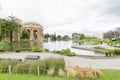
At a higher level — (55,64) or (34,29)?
(34,29)

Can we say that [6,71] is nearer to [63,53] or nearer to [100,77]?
[100,77]

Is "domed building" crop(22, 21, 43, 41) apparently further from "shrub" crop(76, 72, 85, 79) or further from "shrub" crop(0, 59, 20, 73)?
"shrub" crop(76, 72, 85, 79)

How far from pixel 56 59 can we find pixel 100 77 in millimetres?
2699

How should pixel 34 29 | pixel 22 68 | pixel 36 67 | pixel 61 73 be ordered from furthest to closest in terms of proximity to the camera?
pixel 34 29 < pixel 22 68 < pixel 36 67 < pixel 61 73

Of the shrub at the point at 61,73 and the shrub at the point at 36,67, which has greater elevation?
the shrub at the point at 36,67

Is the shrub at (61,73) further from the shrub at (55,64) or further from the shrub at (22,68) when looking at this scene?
the shrub at (22,68)

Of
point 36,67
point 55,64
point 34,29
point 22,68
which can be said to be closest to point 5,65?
point 22,68

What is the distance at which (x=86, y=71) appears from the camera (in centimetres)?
1033

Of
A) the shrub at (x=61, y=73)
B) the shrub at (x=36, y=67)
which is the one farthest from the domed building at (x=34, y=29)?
the shrub at (x=61, y=73)

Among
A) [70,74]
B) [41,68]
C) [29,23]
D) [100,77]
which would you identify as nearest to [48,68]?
[41,68]

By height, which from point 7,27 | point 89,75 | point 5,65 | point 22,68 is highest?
point 7,27

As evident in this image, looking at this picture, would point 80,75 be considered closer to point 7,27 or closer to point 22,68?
point 22,68

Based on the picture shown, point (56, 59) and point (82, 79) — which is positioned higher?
point (56, 59)

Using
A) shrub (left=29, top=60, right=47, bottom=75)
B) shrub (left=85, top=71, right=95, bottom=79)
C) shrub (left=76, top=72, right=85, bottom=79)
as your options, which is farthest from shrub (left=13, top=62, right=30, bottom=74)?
shrub (left=85, top=71, right=95, bottom=79)
